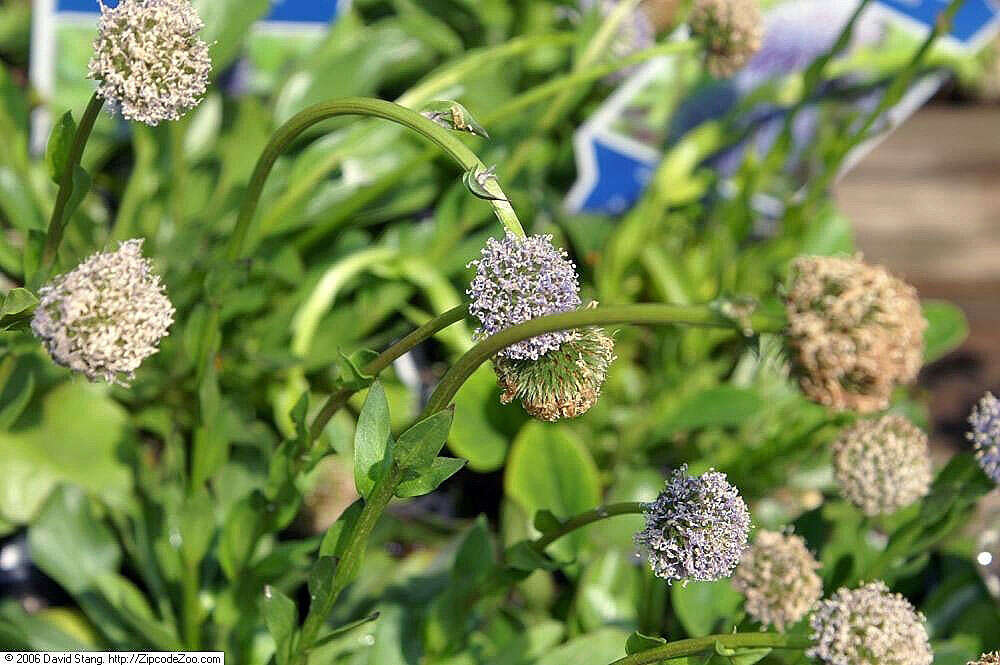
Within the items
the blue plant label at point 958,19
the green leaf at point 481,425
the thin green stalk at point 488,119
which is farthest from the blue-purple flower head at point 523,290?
the blue plant label at point 958,19

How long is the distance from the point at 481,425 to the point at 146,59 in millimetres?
524

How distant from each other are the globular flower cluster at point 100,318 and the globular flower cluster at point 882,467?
47 centimetres

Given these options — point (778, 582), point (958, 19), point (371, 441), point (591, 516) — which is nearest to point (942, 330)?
Answer: point (958, 19)

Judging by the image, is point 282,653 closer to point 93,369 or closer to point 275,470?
point 275,470

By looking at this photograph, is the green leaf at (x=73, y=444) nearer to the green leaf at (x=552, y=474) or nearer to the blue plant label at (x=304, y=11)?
the green leaf at (x=552, y=474)

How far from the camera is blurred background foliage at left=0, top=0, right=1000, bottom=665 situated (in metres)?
0.77

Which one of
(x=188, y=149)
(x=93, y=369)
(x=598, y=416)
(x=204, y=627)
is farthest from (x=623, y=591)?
(x=188, y=149)

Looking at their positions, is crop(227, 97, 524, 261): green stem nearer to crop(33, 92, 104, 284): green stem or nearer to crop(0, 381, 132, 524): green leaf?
crop(33, 92, 104, 284): green stem

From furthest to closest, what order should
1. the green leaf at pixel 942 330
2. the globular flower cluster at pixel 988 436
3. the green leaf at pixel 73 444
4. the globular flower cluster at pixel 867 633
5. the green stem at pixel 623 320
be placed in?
1. the green leaf at pixel 942 330
2. the green leaf at pixel 73 444
3. the globular flower cluster at pixel 988 436
4. the globular flower cluster at pixel 867 633
5. the green stem at pixel 623 320

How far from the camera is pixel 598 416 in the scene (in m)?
0.98

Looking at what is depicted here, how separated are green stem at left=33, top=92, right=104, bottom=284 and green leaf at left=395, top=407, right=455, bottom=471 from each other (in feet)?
0.73

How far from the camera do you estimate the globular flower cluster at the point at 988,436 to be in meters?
0.59

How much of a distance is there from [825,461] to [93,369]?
2.43 ft

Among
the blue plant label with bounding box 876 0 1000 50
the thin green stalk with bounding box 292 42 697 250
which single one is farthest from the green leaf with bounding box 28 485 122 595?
the blue plant label with bounding box 876 0 1000 50
